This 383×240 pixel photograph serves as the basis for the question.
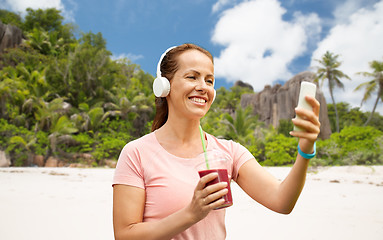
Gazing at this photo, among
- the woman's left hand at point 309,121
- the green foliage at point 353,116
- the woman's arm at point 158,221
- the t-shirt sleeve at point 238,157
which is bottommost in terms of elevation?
the woman's arm at point 158,221

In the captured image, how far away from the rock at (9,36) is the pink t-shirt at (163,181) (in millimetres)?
26066

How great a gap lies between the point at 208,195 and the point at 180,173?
13.1 inches

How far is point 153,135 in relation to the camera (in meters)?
1.59

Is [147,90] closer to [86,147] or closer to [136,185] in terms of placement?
[86,147]

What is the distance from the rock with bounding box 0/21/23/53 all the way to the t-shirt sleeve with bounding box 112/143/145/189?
26.0 m

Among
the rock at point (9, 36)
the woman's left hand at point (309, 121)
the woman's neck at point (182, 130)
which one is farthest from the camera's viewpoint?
the rock at point (9, 36)

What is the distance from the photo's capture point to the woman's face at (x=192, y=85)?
1.47 meters

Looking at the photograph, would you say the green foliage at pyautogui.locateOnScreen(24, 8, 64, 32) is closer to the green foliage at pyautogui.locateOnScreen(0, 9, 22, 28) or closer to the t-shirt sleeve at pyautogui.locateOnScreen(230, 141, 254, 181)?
the green foliage at pyautogui.locateOnScreen(0, 9, 22, 28)

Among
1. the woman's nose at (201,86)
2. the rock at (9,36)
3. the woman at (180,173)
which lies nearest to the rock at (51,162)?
the woman at (180,173)

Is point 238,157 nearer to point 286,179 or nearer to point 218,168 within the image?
point 286,179

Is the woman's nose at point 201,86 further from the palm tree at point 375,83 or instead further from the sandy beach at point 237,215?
the palm tree at point 375,83

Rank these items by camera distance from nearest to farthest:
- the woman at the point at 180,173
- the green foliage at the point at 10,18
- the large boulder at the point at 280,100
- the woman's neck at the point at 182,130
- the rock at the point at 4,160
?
the woman at the point at 180,173
the woman's neck at the point at 182,130
the rock at the point at 4,160
the large boulder at the point at 280,100
the green foliage at the point at 10,18

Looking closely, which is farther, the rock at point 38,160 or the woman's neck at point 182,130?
the rock at point 38,160

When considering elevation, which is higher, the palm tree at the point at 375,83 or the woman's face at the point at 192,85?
the palm tree at the point at 375,83
